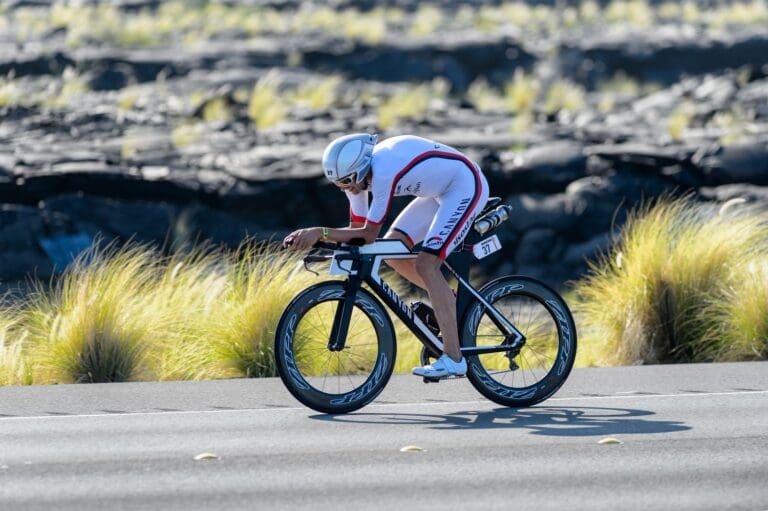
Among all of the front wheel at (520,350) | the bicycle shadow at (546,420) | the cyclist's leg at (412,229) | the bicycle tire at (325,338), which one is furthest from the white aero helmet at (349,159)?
the bicycle shadow at (546,420)

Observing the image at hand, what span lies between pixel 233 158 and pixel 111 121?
576cm

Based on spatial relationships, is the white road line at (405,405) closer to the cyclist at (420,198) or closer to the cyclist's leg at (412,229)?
the cyclist at (420,198)

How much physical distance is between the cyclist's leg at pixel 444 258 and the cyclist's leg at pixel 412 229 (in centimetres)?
21

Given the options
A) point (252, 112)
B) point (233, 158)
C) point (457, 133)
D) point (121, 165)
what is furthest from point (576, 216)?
point (252, 112)

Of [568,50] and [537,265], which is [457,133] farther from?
[568,50]

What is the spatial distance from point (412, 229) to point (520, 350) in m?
1.01

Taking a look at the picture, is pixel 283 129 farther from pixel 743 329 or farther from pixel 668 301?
pixel 743 329

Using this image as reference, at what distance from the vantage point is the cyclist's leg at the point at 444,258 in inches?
335

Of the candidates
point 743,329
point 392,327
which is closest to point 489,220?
point 392,327

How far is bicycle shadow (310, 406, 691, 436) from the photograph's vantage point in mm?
8086

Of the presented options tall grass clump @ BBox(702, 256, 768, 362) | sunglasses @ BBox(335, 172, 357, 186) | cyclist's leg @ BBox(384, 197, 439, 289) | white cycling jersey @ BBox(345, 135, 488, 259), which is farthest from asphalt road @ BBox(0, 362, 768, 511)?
tall grass clump @ BBox(702, 256, 768, 362)

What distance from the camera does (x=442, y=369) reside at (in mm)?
8445

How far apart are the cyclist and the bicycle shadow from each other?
1.04 feet

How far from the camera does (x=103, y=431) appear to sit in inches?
328
